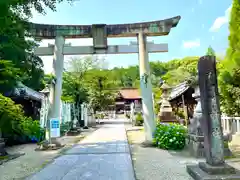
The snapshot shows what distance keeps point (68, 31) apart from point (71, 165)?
207 inches

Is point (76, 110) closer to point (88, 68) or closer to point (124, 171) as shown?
point (88, 68)

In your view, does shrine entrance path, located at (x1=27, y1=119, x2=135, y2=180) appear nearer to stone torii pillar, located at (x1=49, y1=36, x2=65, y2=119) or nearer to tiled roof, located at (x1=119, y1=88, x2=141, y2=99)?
stone torii pillar, located at (x1=49, y1=36, x2=65, y2=119)

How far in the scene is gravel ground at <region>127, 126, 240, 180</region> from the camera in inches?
176

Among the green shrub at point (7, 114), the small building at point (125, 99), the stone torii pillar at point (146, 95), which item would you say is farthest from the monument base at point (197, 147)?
the small building at point (125, 99)

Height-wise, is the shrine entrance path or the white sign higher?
the white sign

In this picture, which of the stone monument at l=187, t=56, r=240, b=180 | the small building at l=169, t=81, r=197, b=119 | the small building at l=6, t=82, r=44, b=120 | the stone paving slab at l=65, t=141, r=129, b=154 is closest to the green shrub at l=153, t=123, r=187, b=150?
the stone paving slab at l=65, t=141, r=129, b=154

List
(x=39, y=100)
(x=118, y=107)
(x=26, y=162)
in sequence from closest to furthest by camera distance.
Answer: (x=26, y=162) → (x=39, y=100) → (x=118, y=107)

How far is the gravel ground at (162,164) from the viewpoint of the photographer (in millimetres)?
4465

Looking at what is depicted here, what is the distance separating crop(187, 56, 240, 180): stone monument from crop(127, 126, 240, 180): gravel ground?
449mm

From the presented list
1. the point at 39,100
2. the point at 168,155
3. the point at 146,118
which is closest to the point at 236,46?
the point at 146,118

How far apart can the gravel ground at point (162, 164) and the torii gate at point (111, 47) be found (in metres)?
1.61

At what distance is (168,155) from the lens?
6.52 m

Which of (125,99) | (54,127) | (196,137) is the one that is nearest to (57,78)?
(54,127)

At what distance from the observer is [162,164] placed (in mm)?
5449
